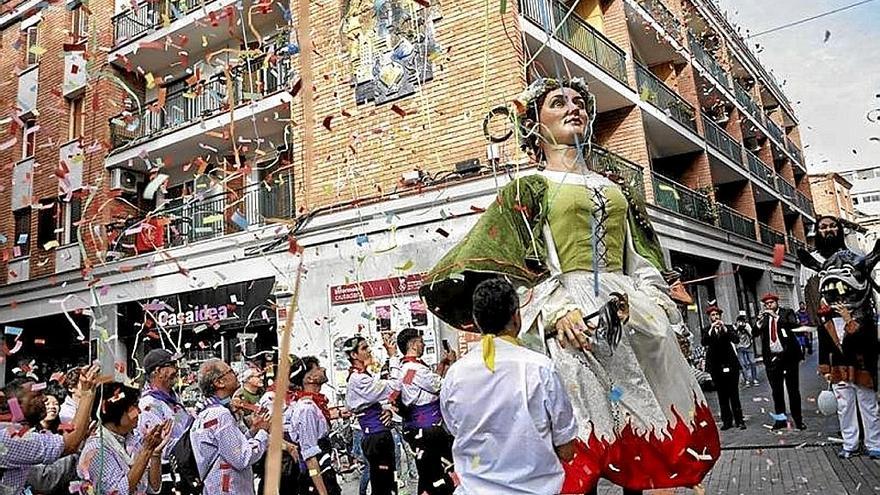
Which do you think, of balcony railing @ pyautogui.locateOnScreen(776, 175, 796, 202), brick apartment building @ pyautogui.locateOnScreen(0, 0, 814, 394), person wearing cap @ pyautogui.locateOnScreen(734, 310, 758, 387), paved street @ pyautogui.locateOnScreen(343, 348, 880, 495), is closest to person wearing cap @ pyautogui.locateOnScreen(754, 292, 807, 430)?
paved street @ pyautogui.locateOnScreen(343, 348, 880, 495)

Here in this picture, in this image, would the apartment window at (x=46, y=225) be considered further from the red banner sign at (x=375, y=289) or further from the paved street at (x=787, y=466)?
the paved street at (x=787, y=466)

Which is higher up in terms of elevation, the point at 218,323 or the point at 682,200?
the point at 682,200

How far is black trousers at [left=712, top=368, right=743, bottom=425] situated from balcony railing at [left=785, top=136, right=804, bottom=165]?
24959 millimetres

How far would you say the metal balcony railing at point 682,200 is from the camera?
48.4ft

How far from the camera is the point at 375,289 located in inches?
440

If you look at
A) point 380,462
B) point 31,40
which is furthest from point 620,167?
point 31,40

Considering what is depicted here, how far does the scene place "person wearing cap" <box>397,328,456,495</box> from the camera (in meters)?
6.07

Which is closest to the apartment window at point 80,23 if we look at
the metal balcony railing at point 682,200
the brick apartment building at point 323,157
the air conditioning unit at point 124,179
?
the brick apartment building at point 323,157

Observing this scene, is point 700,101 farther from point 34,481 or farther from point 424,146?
point 34,481

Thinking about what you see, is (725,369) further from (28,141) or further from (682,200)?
(28,141)

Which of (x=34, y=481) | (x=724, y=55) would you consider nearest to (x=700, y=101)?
(x=724, y=55)

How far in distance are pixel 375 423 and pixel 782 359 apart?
5.37 metres

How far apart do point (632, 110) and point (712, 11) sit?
399 inches

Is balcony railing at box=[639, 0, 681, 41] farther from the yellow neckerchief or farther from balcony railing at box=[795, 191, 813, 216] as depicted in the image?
the yellow neckerchief
